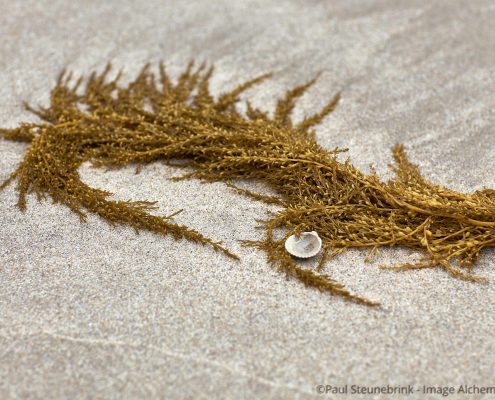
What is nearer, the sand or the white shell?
the sand

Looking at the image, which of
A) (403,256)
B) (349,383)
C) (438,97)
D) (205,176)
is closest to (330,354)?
(349,383)

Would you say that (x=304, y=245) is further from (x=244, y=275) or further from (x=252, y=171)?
(x=252, y=171)

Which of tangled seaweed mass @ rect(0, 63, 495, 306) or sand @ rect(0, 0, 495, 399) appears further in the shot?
tangled seaweed mass @ rect(0, 63, 495, 306)

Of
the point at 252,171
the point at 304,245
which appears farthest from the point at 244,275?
the point at 252,171

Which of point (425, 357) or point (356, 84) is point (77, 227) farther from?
point (356, 84)
